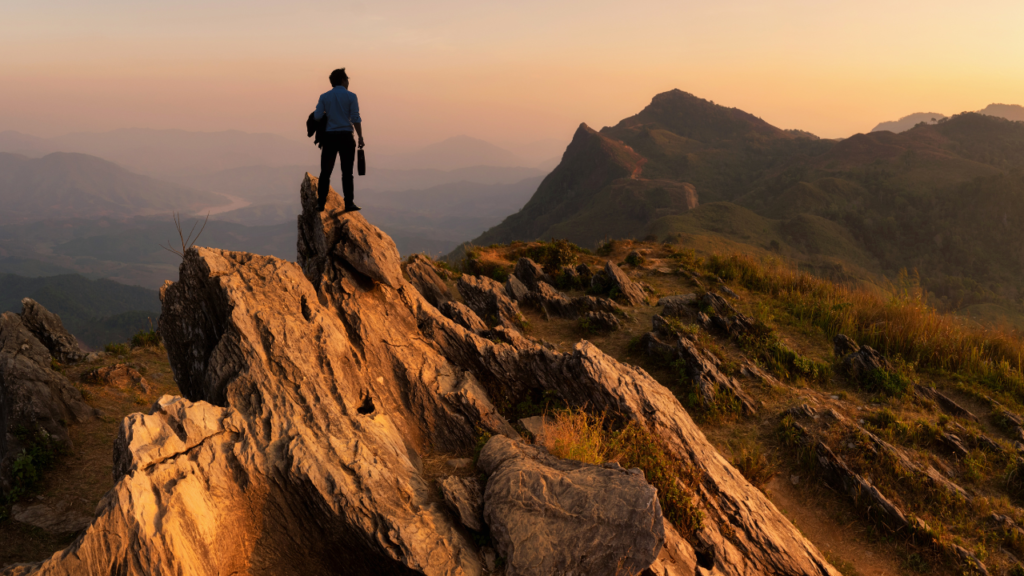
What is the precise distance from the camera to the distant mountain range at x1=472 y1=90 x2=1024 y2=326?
66062 millimetres

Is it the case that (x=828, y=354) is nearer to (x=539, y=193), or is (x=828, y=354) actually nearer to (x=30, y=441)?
(x=30, y=441)

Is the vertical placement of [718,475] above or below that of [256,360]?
below

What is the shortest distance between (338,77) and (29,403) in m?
10.6

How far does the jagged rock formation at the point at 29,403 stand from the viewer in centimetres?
992

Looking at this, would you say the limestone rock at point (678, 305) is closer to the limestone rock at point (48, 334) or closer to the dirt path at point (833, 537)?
the dirt path at point (833, 537)

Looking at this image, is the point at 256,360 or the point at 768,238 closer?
the point at 256,360

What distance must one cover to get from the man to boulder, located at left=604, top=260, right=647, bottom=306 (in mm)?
12262

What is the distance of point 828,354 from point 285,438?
15.5 meters

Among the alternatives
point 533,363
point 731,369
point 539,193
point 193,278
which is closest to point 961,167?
point 539,193

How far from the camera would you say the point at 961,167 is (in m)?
94.1

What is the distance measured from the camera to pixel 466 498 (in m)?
6.36

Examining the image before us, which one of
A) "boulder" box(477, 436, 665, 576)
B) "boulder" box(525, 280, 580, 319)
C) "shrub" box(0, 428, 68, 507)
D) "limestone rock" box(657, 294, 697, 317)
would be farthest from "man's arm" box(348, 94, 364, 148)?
"limestone rock" box(657, 294, 697, 317)

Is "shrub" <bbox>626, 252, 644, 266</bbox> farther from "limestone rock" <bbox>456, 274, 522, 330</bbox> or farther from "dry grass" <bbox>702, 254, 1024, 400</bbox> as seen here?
"limestone rock" <bbox>456, 274, 522, 330</bbox>

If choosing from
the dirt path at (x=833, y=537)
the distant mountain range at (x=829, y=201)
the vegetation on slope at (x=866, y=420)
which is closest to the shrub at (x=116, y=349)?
the vegetation on slope at (x=866, y=420)
